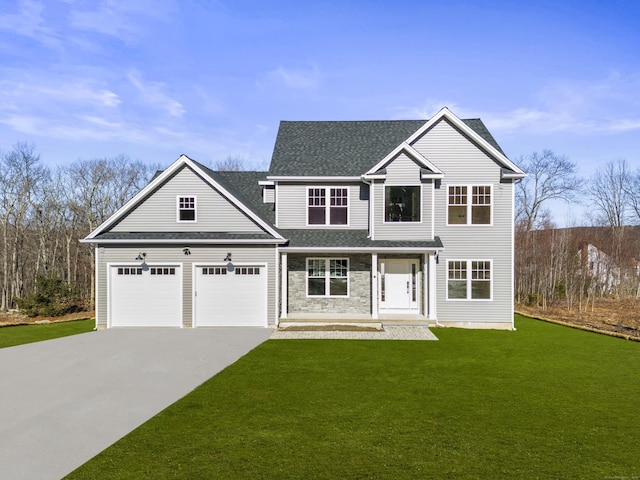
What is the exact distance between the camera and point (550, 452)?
218 inches

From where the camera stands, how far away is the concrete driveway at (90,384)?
5711mm

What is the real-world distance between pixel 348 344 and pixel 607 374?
674 centimetres

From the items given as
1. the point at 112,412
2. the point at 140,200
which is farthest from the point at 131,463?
the point at 140,200

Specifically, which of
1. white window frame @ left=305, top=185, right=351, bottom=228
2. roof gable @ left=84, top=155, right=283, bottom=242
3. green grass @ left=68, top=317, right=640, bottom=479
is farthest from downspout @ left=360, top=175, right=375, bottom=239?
green grass @ left=68, top=317, right=640, bottom=479

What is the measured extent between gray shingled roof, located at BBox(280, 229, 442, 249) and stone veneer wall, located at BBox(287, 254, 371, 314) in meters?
0.88

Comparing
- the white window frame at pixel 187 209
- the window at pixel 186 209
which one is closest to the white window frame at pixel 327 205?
the white window frame at pixel 187 209

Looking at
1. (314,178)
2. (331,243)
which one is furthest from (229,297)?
(314,178)

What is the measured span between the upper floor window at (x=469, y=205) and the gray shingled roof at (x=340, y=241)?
137 centimetres

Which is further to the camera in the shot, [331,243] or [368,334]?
[331,243]

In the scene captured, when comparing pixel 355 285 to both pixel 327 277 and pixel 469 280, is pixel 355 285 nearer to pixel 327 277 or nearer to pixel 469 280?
pixel 327 277

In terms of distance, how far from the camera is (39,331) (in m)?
16.5

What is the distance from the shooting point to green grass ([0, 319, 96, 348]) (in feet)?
47.9

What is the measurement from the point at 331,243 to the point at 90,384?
9605 mm

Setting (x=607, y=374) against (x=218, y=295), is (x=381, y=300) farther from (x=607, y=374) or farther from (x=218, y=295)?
(x=607, y=374)
